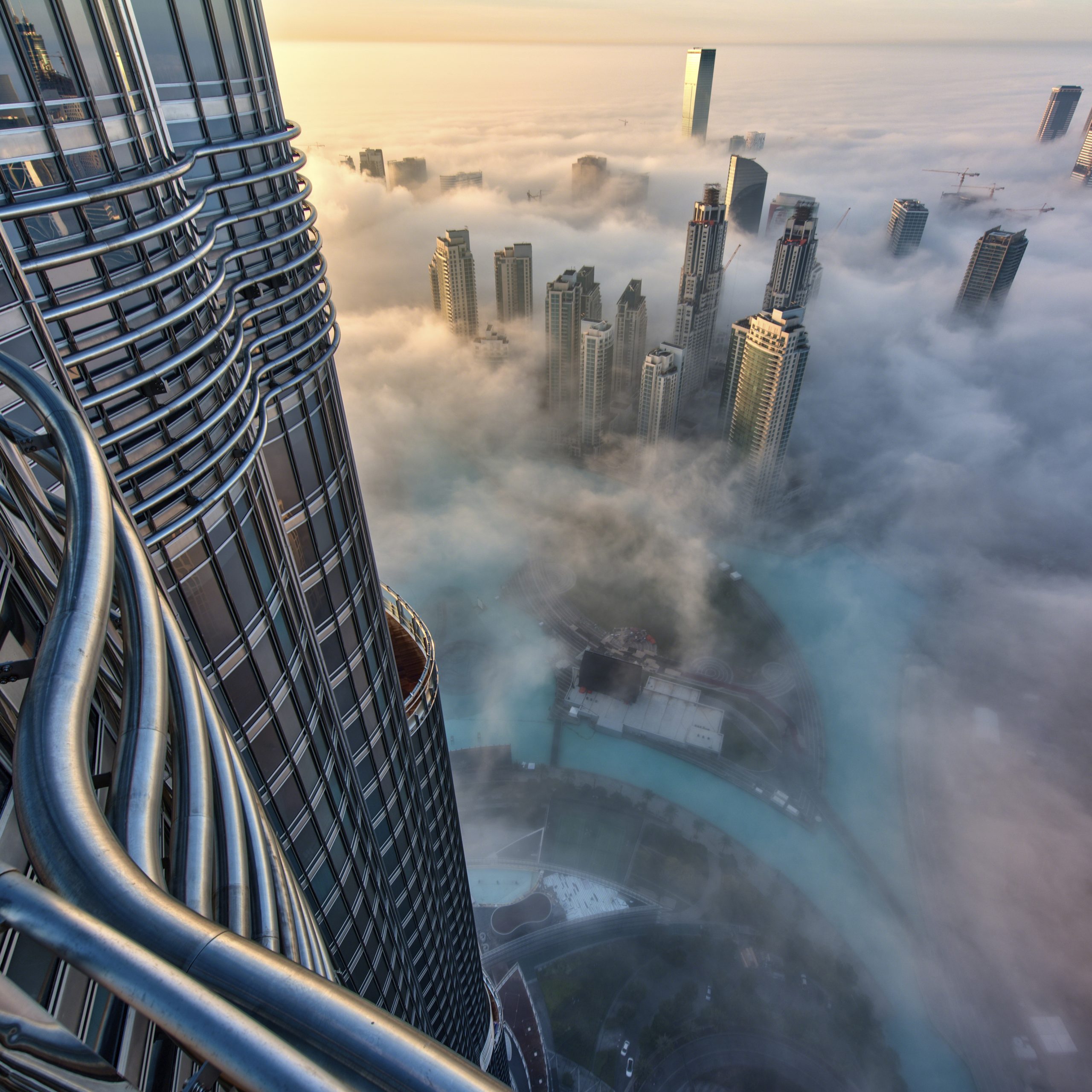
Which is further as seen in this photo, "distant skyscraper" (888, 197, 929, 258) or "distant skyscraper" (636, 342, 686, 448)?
"distant skyscraper" (888, 197, 929, 258)

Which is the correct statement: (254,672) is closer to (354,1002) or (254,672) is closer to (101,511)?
(101,511)

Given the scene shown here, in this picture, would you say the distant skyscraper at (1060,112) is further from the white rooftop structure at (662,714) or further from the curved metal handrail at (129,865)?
the curved metal handrail at (129,865)

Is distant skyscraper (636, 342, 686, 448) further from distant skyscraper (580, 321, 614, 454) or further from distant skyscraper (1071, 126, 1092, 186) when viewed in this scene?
distant skyscraper (1071, 126, 1092, 186)

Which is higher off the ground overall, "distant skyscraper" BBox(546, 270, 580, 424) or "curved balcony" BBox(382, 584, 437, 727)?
"curved balcony" BBox(382, 584, 437, 727)

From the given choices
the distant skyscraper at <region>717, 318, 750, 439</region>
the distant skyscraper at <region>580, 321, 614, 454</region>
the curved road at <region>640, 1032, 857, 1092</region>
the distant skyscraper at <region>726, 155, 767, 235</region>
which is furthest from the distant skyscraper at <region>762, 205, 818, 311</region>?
the curved road at <region>640, 1032, 857, 1092</region>

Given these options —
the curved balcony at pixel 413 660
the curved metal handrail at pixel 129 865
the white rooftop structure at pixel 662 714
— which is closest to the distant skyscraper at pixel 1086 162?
the white rooftop structure at pixel 662 714

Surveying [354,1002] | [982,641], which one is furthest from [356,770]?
[982,641]

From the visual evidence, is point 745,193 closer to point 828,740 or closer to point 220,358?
point 828,740
